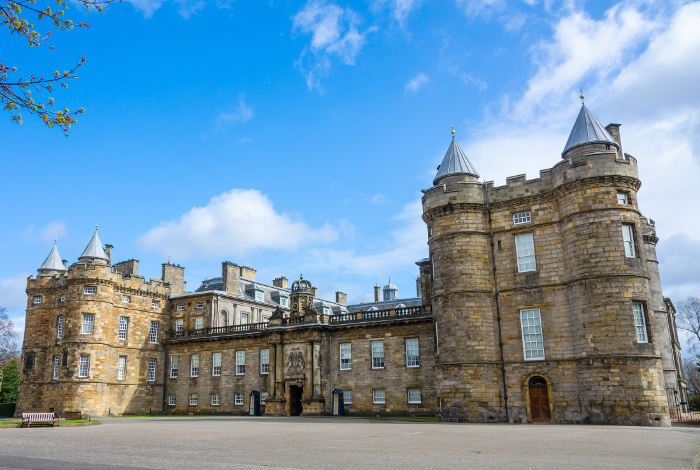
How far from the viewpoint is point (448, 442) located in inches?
682

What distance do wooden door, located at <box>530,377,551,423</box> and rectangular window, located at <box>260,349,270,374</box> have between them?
21991 mm

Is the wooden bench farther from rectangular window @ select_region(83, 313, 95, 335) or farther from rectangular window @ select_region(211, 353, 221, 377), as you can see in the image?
rectangular window @ select_region(211, 353, 221, 377)

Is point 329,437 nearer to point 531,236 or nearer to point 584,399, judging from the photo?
point 584,399

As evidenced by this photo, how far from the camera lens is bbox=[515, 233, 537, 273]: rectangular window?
32094mm

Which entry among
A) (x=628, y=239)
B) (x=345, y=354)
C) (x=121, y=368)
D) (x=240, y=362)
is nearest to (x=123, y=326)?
(x=121, y=368)

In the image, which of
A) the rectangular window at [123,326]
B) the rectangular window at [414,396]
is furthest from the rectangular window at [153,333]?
the rectangular window at [414,396]

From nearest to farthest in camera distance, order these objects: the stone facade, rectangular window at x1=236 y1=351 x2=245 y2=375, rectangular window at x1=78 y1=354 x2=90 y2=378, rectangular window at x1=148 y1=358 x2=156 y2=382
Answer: the stone facade
rectangular window at x1=78 y1=354 x2=90 y2=378
rectangular window at x1=236 y1=351 x2=245 y2=375
rectangular window at x1=148 y1=358 x2=156 y2=382

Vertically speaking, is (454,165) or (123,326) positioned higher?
(454,165)

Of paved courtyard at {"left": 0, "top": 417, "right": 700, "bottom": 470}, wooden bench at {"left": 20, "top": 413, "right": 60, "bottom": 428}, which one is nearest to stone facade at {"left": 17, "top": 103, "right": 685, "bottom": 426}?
paved courtyard at {"left": 0, "top": 417, "right": 700, "bottom": 470}

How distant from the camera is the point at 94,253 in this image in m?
47.9

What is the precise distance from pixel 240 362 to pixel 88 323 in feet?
41.7

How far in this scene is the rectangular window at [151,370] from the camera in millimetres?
49544

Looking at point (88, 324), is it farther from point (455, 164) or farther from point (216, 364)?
point (455, 164)

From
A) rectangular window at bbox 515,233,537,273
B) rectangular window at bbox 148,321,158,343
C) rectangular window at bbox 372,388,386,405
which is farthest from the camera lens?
rectangular window at bbox 148,321,158,343
